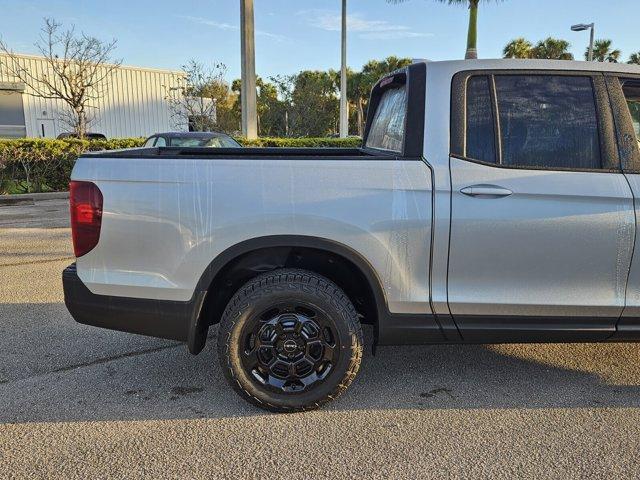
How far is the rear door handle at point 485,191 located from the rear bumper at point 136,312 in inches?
61.1

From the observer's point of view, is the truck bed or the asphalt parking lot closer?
the asphalt parking lot

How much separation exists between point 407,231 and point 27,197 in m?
13.3

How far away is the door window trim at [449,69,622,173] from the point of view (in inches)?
114

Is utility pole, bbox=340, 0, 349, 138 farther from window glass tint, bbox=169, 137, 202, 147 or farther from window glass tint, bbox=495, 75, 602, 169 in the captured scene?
window glass tint, bbox=495, 75, 602, 169

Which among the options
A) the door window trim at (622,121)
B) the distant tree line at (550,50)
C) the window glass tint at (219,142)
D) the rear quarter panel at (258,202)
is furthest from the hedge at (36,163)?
the distant tree line at (550,50)

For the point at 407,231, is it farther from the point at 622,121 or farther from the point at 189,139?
the point at 189,139

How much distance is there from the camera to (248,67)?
20.1 m

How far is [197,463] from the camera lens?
2.58 metres

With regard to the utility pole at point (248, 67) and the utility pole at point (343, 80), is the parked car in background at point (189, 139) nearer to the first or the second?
the utility pole at point (248, 67)

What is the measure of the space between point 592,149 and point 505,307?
100 cm

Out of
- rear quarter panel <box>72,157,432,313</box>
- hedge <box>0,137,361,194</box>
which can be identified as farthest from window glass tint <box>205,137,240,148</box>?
rear quarter panel <box>72,157,432,313</box>

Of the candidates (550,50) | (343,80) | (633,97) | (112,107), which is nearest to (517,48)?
(550,50)

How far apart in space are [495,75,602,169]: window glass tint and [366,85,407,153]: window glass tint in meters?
0.56

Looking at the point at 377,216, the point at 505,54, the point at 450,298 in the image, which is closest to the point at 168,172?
the point at 377,216
